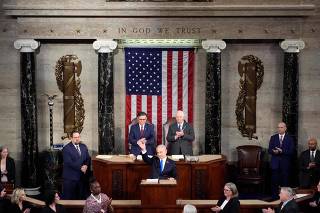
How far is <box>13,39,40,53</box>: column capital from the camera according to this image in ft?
58.5

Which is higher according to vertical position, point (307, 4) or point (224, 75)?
point (307, 4)

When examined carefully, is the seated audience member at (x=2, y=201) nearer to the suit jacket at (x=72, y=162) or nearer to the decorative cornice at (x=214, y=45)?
the suit jacket at (x=72, y=162)

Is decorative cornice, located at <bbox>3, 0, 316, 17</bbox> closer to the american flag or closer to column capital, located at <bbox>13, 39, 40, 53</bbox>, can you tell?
column capital, located at <bbox>13, 39, 40, 53</bbox>

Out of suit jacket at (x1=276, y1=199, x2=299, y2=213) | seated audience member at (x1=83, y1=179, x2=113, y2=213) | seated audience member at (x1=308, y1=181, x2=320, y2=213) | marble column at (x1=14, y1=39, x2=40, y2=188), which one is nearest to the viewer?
suit jacket at (x1=276, y1=199, x2=299, y2=213)

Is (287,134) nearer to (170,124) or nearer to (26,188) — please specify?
(170,124)

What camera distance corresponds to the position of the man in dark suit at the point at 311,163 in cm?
1650

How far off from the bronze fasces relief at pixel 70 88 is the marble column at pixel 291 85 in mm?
5934

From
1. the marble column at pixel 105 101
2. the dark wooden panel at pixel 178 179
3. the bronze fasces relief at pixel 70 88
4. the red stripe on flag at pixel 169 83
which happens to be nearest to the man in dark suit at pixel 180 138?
the dark wooden panel at pixel 178 179

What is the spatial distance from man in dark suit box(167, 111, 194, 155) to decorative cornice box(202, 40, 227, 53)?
7.67 ft

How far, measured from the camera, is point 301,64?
1831 centimetres

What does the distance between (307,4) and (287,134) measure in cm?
371

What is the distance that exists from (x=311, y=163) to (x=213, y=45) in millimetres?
4247

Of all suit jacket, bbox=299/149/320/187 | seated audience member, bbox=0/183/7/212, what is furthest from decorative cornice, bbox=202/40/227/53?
seated audience member, bbox=0/183/7/212

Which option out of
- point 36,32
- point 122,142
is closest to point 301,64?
point 122,142
